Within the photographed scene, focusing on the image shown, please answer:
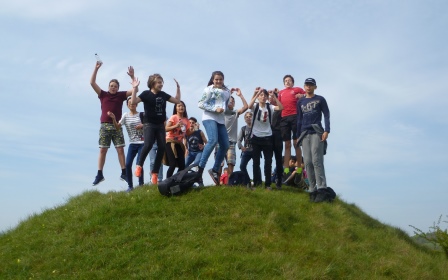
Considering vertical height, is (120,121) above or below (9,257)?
above

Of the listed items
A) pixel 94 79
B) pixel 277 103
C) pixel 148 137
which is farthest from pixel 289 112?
pixel 94 79

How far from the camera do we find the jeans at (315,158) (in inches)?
464

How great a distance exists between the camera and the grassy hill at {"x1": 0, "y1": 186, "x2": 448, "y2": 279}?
8.49 m

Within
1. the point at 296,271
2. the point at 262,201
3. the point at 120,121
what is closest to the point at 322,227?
the point at 262,201

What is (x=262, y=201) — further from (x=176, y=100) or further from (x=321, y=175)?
(x=176, y=100)

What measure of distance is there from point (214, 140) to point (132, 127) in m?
2.82

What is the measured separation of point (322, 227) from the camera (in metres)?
10.6

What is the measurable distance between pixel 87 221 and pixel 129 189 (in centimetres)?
247

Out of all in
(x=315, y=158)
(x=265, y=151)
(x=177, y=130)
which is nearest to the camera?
(x=315, y=158)

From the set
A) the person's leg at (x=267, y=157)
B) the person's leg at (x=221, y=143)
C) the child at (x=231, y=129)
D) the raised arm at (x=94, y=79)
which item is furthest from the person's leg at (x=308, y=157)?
the raised arm at (x=94, y=79)

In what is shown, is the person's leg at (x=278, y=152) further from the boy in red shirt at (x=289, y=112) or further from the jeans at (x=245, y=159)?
the jeans at (x=245, y=159)

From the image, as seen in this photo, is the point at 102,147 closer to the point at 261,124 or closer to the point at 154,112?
the point at 154,112

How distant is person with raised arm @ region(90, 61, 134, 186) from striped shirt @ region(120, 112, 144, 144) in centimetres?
20

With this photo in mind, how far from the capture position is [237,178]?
43.9ft
